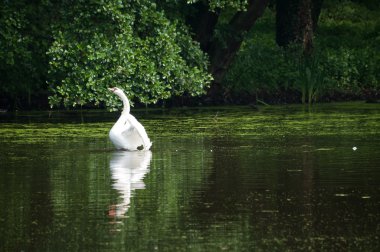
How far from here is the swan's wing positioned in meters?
20.8

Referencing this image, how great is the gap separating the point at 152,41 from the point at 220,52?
842cm

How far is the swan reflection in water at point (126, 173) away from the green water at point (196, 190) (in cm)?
1

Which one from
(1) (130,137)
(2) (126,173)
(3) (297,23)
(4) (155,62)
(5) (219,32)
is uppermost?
(3) (297,23)

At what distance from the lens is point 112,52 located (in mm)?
28969

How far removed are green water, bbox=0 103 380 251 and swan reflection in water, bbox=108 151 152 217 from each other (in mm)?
14

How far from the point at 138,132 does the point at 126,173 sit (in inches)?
177

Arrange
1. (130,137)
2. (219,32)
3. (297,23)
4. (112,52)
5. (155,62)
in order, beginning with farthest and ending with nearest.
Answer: (297,23) → (219,32) → (155,62) → (112,52) → (130,137)

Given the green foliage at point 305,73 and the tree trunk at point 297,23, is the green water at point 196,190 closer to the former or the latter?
the green foliage at point 305,73

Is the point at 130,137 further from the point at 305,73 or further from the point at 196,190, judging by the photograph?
the point at 305,73

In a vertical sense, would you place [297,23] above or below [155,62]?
above

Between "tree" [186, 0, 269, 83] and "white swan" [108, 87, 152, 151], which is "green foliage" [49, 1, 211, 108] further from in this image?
"tree" [186, 0, 269, 83]

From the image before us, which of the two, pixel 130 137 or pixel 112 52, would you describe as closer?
pixel 130 137

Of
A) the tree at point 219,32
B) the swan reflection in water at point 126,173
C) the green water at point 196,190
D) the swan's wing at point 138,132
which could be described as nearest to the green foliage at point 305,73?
the tree at point 219,32

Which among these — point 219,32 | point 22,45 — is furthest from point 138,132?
point 219,32
